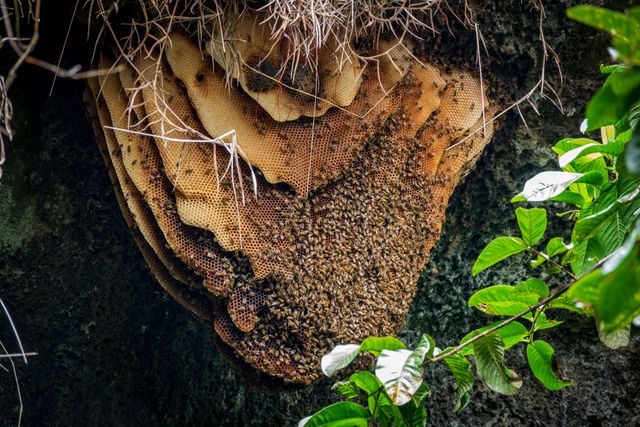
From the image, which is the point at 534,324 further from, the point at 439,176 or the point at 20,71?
the point at 20,71

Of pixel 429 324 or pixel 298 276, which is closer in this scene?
pixel 298 276

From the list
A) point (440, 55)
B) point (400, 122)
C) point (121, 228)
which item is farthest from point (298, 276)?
point (440, 55)

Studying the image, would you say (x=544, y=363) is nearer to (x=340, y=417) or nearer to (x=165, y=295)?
(x=340, y=417)

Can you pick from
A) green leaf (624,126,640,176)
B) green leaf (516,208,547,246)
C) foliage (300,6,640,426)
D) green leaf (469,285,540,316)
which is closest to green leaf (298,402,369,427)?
foliage (300,6,640,426)

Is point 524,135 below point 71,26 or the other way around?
below

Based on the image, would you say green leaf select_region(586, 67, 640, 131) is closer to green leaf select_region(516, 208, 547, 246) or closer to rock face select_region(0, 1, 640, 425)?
green leaf select_region(516, 208, 547, 246)

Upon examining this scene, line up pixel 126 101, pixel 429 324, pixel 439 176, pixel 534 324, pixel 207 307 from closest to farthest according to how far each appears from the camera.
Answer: pixel 534 324, pixel 126 101, pixel 207 307, pixel 439 176, pixel 429 324
